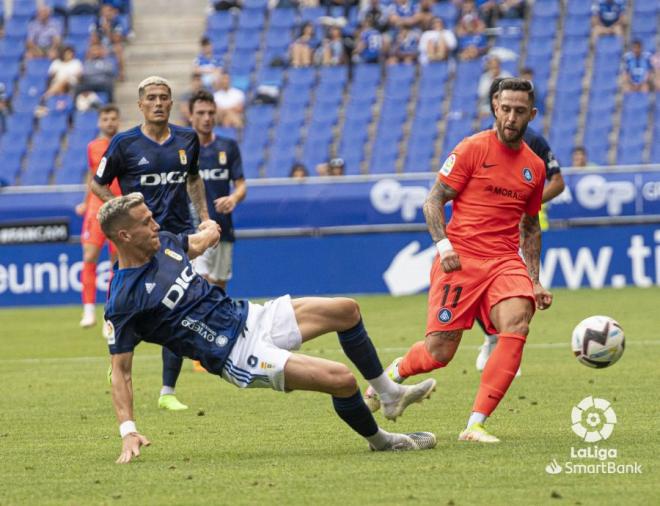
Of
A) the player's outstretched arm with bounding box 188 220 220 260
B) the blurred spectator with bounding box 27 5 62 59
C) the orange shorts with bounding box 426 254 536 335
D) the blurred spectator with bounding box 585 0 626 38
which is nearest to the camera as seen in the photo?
the player's outstretched arm with bounding box 188 220 220 260

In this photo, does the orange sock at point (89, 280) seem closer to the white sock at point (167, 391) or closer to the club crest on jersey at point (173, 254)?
the white sock at point (167, 391)

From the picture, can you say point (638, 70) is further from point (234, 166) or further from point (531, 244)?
point (531, 244)

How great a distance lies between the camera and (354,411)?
795cm

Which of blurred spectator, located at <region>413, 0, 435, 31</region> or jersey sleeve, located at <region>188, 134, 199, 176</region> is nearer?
jersey sleeve, located at <region>188, 134, 199, 176</region>

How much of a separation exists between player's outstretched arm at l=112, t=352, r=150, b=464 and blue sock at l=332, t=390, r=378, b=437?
107 centimetres

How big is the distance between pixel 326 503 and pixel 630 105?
20.8m

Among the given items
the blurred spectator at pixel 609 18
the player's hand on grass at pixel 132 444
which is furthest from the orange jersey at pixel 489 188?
the blurred spectator at pixel 609 18

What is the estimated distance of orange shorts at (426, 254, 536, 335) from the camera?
8875 mm

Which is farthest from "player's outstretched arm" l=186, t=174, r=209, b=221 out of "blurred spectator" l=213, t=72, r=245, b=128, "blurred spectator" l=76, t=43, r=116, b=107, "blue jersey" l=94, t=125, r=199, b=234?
"blurred spectator" l=76, t=43, r=116, b=107

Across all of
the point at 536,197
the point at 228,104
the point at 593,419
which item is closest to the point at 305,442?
the point at 593,419

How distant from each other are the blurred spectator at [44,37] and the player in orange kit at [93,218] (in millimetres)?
14336

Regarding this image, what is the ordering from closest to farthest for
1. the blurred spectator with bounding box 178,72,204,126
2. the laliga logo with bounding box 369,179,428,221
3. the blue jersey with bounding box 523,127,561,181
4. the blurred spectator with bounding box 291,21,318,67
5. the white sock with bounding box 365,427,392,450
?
1. the white sock with bounding box 365,427,392,450
2. the blue jersey with bounding box 523,127,561,181
3. the laliga logo with bounding box 369,179,428,221
4. the blurred spectator with bounding box 178,72,204,126
5. the blurred spectator with bounding box 291,21,318,67

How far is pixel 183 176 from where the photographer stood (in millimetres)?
10891

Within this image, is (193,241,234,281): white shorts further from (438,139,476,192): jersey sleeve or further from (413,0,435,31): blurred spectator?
(413,0,435,31): blurred spectator
